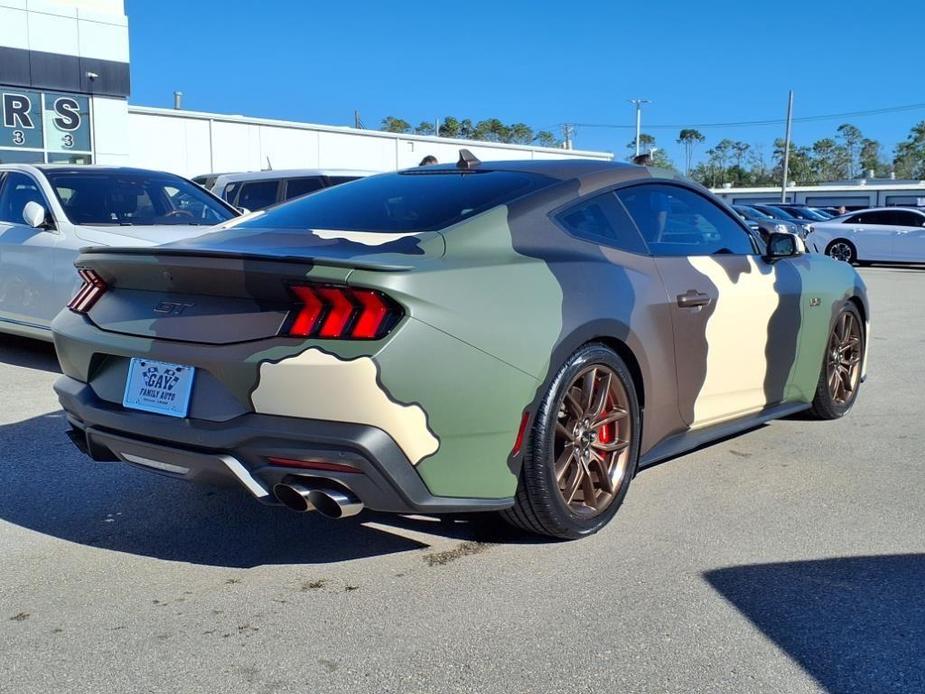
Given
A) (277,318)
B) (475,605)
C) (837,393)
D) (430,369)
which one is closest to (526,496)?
(475,605)

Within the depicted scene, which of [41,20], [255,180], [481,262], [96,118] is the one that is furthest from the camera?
[96,118]

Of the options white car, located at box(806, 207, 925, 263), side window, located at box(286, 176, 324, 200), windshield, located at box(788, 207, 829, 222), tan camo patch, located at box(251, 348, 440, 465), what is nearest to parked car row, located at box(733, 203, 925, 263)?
white car, located at box(806, 207, 925, 263)

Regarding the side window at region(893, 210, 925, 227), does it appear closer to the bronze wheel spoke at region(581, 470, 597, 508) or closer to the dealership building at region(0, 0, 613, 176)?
the dealership building at region(0, 0, 613, 176)

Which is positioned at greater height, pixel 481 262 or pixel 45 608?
pixel 481 262

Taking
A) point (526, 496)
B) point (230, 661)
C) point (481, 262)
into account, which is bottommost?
point (230, 661)

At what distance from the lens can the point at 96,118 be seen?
24141mm

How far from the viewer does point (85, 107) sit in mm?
23984

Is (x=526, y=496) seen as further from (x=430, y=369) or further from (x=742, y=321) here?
(x=742, y=321)

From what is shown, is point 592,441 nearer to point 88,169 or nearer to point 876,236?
point 88,169

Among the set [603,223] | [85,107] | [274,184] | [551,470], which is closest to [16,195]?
[274,184]

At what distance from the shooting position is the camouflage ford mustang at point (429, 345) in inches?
124

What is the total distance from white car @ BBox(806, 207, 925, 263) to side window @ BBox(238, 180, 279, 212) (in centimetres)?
1406

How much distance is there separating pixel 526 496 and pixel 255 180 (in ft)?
36.5

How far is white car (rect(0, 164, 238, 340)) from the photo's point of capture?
741 centimetres
